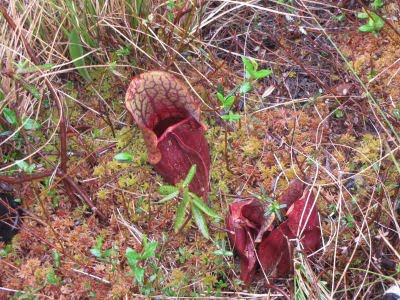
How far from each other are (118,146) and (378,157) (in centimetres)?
134

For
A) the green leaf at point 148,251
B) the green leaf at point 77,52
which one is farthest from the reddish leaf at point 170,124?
the green leaf at point 77,52

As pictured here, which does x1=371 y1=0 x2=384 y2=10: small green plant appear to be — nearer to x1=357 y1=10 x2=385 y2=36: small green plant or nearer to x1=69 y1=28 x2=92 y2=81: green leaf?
x1=357 y1=10 x2=385 y2=36: small green plant

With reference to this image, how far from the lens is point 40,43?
111 inches

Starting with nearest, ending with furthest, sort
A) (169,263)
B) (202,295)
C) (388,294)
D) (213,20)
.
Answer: (388,294) < (202,295) < (169,263) < (213,20)

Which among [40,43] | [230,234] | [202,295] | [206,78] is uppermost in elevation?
[40,43]

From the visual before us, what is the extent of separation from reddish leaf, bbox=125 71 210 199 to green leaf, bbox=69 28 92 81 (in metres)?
0.56

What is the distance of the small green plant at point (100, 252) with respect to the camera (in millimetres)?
2129

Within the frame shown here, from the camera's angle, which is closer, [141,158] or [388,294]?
[388,294]

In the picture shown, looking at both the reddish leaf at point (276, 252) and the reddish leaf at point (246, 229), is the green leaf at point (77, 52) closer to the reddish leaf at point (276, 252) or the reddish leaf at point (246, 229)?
the reddish leaf at point (246, 229)

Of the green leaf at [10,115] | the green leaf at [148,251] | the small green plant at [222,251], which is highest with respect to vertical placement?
the green leaf at [10,115]

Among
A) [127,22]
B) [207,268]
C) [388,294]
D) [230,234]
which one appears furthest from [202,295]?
[127,22]

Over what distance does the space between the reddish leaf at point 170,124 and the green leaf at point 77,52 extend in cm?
56

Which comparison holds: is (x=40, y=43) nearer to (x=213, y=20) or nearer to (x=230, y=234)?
(x=213, y=20)

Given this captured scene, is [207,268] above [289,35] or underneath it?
underneath
